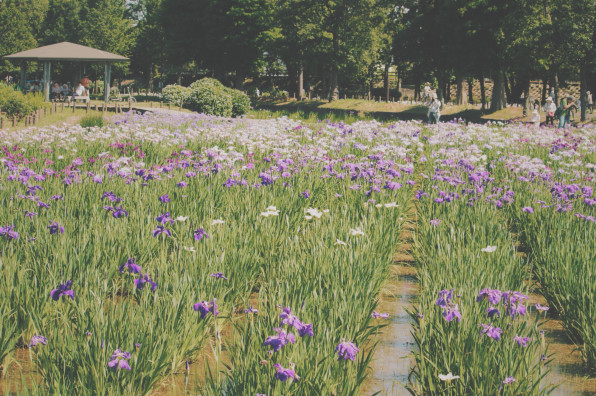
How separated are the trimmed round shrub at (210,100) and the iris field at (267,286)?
18.2 m

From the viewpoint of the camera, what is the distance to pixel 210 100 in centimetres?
2586

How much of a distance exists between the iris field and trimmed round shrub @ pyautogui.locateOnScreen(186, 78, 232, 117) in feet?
59.8

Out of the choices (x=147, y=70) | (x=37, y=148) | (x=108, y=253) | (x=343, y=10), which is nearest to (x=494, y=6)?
(x=343, y=10)

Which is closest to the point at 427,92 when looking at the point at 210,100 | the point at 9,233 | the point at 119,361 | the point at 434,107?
the point at 434,107

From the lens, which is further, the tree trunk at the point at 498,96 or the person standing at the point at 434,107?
the tree trunk at the point at 498,96

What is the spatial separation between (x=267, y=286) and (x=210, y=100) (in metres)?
22.1

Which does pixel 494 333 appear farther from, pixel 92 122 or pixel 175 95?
pixel 175 95

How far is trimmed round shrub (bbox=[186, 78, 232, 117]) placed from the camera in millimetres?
25750

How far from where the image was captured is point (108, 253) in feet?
14.8

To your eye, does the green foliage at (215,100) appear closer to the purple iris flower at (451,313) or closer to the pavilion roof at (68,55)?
the pavilion roof at (68,55)

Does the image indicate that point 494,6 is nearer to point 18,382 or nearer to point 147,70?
point 18,382

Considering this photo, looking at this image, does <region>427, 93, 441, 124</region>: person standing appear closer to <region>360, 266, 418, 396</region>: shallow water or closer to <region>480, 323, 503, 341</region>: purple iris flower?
<region>360, 266, 418, 396</region>: shallow water

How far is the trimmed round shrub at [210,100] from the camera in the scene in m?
25.8

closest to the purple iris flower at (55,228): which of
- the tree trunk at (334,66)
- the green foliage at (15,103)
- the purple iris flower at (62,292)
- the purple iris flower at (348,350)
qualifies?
the purple iris flower at (62,292)
